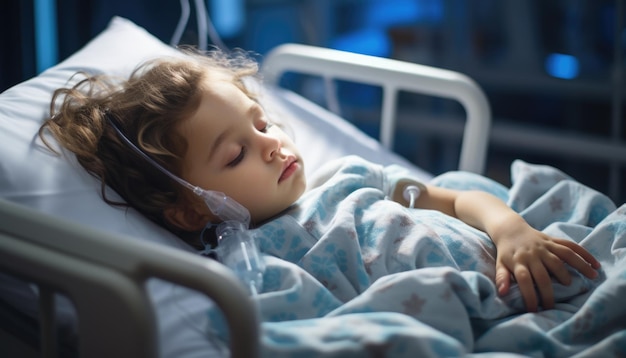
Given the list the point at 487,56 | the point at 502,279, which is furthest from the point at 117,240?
the point at 487,56

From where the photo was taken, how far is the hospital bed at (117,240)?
0.73 metres

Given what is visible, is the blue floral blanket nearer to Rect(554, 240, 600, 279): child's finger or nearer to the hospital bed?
Rect(554, 240, 600, 279): child's finger

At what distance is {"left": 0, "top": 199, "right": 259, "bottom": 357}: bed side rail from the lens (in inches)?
28.3

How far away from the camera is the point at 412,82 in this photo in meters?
1.57

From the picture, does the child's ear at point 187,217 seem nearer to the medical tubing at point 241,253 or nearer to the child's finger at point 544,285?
the medical tubing at point 241,253

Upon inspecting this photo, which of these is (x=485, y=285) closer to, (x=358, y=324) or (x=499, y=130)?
(x=358, y=324)

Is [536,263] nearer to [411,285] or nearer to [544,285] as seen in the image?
[544,285]

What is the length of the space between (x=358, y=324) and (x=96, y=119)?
0.59 m

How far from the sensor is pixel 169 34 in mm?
2090

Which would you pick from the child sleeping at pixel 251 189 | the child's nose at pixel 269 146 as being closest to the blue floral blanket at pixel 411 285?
the child sleeping at pixel 251 189

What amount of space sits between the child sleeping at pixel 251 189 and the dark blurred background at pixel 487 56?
132 cm

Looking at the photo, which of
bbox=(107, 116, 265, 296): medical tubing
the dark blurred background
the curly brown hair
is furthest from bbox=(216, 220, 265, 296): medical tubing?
the dark blurred background

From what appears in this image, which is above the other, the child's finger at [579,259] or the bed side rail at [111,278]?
the bed side rail at [111,278]

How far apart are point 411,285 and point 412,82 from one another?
0.73 metres
